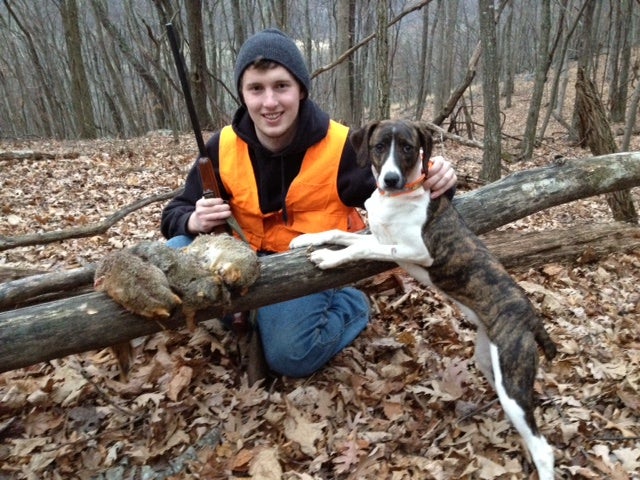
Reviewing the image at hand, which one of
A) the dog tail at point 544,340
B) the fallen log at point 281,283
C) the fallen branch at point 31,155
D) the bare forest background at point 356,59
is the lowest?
the dog tail at point 544,340

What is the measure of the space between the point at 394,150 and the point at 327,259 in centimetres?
90

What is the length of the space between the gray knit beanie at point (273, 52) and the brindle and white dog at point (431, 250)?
655mm

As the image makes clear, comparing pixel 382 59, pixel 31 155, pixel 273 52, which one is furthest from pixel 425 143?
pixel 31 155

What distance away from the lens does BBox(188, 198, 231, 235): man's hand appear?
137 inches

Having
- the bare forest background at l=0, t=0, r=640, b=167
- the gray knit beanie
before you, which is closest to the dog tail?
the gray knit beanie

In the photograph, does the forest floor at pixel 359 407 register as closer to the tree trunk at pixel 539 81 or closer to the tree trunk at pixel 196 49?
the tree trunk at pixel 539 81

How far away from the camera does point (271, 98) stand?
11.4ft

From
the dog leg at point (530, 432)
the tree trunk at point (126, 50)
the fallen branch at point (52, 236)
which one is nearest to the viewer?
the dog leg at point (530, 432)

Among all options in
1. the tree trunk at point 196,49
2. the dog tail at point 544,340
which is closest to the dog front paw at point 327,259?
the dog tail at point 544,340

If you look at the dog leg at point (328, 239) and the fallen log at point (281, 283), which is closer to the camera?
the fallen log at point (281, 283)

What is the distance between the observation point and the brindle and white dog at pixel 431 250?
2.99 metres

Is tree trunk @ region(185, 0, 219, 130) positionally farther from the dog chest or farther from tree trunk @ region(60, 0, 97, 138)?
the dog chest

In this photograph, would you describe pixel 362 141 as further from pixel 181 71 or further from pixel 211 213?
pixel 181 71

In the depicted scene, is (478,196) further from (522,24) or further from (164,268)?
(522,24)
